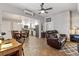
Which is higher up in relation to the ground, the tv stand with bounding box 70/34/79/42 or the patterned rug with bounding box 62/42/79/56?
the tv stand with bounding box 70/34/79/42

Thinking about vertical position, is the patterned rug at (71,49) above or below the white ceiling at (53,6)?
below

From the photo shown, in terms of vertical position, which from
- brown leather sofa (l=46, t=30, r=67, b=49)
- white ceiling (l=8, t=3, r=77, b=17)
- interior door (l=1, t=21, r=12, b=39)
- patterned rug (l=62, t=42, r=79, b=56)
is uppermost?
white ceiling (l=8, t=3, r=77, b=17)

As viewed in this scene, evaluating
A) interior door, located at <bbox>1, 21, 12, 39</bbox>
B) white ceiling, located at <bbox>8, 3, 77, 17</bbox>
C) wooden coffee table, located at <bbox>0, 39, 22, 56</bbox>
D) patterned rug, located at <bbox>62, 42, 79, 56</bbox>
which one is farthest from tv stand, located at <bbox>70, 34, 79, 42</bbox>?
interior door, located at <bbox>1, 21, 12, 39</bbox>

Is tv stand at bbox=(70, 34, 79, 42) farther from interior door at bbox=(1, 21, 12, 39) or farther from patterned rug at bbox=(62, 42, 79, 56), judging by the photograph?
interior door at bbox=(1, 21, 12, 39)

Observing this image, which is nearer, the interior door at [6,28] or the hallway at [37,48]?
the interior door at [6,28]

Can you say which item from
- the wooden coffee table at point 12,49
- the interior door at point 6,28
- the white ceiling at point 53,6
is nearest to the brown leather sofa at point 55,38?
the white ceiling at point 53,6

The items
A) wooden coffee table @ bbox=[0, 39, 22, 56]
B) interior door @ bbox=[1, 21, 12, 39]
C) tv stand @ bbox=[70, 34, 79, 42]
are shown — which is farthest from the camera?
tv stand @ bbox=[70, 34, 79, 42]

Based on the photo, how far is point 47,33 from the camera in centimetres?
246

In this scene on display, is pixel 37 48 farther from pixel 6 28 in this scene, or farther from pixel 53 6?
pixel 53 6

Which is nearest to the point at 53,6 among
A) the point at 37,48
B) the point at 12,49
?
the point at 37,48

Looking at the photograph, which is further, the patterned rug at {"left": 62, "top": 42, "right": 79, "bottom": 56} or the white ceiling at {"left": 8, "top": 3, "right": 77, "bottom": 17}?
the patterned rug at {"left": 62, "top": 42, "right": 79, "bottom": 56}

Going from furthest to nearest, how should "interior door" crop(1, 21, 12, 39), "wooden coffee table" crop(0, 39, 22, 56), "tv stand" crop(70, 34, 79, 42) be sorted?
"tv stand" crop(70, 34, 79, 42) → "interior door" crop(1, 21, 12, 39) → "wooden coffee table" crop(0, 39, 22, 56)

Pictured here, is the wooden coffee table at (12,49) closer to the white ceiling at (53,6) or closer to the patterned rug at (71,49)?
the white ceiling at (53,6)

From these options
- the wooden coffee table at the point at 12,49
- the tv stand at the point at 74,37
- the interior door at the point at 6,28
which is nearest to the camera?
the wooden coffee table at the point at 12,49
